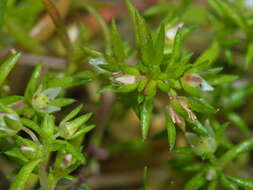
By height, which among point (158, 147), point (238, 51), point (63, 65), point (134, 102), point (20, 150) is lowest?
point (158, 147)

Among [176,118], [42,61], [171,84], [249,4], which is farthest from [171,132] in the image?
[249,4]

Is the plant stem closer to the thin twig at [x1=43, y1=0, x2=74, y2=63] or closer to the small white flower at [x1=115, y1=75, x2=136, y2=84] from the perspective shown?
the small white flower at [x1=115, y1=75, x2=136, y2=84]

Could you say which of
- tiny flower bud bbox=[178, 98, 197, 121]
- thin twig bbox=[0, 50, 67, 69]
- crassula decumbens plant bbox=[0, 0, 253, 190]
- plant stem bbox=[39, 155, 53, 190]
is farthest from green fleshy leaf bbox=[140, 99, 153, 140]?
thin twig bbox=[0, 50, 67, 69]

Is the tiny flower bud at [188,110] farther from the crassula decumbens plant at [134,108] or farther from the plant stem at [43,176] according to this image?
the plant stem at [43,176]

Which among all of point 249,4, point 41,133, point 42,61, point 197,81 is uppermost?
point 41,133

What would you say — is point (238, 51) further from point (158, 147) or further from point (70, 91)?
point (70, 91)

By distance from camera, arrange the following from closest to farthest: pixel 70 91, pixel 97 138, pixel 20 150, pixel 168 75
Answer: pixel 20 150, pixel 168 75, pixel 97 138, pixel 70 91

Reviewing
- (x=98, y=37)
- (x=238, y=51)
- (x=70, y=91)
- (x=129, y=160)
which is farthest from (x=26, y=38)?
(x=238, y=51)

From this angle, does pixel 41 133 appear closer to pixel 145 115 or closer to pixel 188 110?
pixel 145 115

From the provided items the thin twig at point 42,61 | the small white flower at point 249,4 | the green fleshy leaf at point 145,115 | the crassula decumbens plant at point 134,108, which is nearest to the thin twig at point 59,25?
the thin twig at point 42,61
